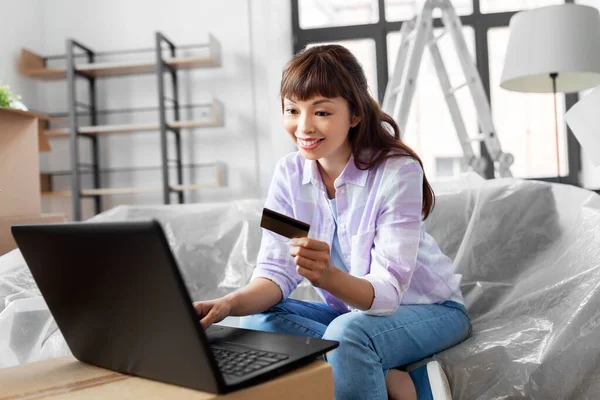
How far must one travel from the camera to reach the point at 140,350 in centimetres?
55

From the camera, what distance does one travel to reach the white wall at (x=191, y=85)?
12.7 feet

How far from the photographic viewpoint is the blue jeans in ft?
2.79

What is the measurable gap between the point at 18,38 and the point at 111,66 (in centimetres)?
68

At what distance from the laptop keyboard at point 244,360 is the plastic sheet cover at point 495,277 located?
51 centimetres

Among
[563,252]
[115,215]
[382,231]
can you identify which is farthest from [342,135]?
[115,215]

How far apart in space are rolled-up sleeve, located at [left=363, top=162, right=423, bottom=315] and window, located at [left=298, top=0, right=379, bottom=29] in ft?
10.0

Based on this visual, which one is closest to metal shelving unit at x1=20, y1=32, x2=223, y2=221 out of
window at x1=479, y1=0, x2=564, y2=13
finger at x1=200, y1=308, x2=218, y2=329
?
window at x1=479, y1=0, x2=564, y2=13

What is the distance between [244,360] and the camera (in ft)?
1.85

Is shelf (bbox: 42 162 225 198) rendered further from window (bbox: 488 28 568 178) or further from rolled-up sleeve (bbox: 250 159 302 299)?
rolled-up sleeve (bbox: 250 159 302 299)

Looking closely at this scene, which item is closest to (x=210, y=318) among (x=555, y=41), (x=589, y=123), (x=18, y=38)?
(x=589, y=123)

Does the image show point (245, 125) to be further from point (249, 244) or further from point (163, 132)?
point (249, 244)

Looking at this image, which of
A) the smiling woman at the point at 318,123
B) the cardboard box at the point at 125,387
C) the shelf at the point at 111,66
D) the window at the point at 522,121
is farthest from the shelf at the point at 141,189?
the cardboard box at the point at 125,387

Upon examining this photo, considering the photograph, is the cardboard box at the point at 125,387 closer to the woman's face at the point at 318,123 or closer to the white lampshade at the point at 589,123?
the woman's face at the point at 318,123

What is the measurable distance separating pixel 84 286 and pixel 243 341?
172mm
